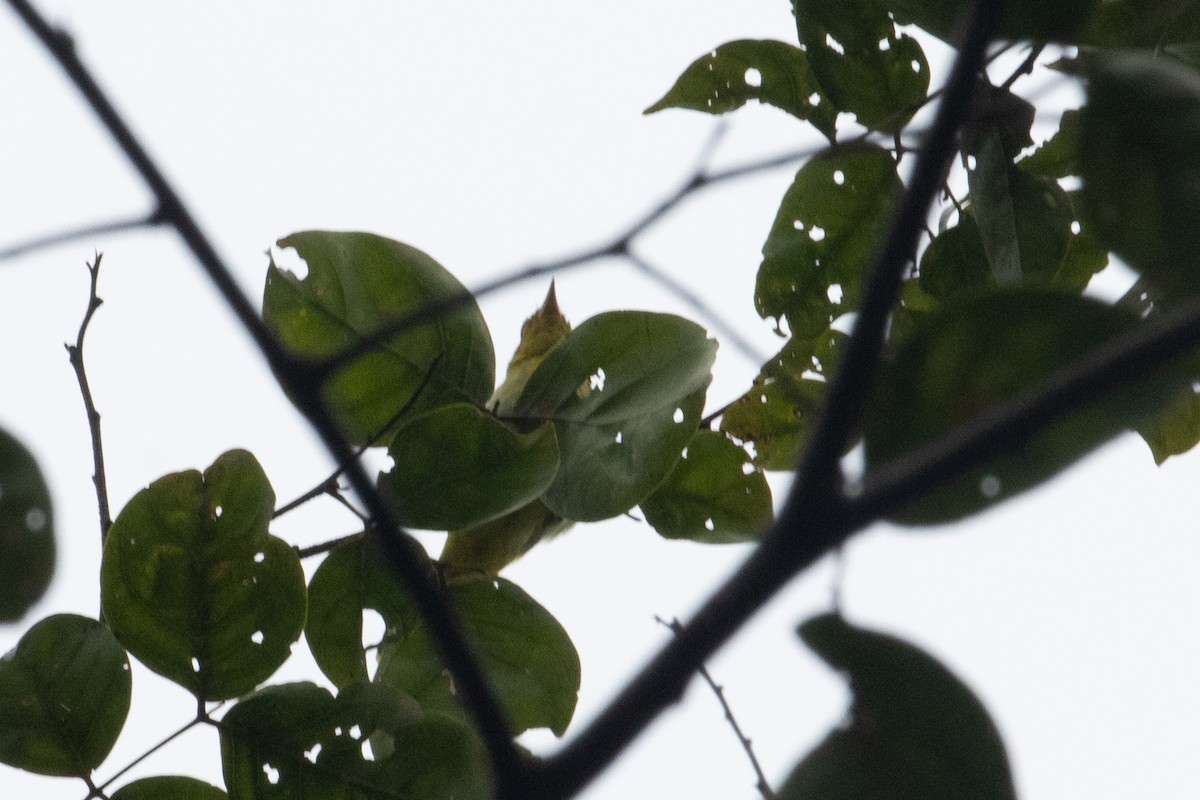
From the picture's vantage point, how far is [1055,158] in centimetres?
85

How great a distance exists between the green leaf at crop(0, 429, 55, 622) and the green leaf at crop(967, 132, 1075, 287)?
1.82 ft

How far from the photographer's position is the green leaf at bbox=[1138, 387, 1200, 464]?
91 centimetres

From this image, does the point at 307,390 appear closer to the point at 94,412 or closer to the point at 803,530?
the point at 803,530

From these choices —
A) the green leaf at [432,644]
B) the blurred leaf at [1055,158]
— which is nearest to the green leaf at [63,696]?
the green leaf at [432,644]

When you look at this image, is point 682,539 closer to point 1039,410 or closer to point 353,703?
point 353,703

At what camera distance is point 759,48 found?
87cm

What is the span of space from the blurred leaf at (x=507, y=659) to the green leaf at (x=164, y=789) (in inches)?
5.4

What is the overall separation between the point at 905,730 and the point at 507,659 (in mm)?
405

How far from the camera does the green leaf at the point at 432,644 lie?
2.47ft

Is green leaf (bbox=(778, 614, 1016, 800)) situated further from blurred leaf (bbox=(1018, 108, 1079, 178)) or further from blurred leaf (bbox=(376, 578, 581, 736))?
blurred leaf (bbox=(1018, 108, 1079, 178))

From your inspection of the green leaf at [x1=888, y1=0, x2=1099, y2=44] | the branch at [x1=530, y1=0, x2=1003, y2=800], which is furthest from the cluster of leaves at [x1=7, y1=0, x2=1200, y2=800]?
the branch at [x1=530, y1=0, x2=1003, y2=800]

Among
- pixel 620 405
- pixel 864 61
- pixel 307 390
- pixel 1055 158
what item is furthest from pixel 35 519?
pixel 1055 158

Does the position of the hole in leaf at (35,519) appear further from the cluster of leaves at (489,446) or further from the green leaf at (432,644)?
the green leaf at (432,644)

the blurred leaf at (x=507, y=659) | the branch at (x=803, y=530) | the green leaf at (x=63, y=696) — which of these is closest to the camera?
the branch at (x=803, y=530)
